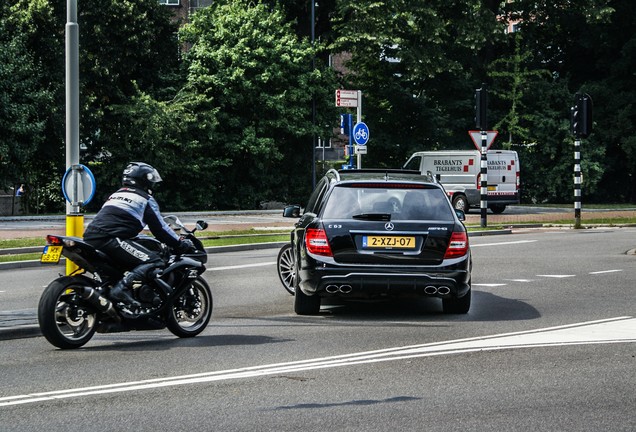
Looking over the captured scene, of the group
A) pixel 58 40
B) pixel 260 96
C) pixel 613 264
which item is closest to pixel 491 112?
pixel 260 96

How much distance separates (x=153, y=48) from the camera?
41.5m

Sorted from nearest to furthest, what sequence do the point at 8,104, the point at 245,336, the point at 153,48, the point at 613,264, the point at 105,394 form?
the point at 105,394 → the point at 245,336 → the point at 613,264 → the point at 8,104 → the point at 153,48

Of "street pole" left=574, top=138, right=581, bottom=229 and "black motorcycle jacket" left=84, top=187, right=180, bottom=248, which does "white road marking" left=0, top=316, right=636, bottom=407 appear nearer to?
"black motorcycle jacket" left=84, top=187, right=180, bottom=248

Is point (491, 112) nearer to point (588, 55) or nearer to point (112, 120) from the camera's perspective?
point (588, 55)

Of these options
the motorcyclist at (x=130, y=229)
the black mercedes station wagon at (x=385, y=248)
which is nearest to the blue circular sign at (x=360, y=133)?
the black mercedes station wagon at (x=385, y=248)

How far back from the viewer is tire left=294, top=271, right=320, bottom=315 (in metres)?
12.0

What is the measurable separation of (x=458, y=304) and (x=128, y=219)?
3830 mm

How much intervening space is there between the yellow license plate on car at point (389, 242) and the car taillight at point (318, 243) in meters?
0.38

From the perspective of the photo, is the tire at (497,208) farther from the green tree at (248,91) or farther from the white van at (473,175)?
the green tree at (248,91)

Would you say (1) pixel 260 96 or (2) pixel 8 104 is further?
(1) pixel 260 96

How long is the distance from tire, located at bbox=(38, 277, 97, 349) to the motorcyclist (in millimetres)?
300

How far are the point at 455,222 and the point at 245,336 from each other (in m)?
2.70

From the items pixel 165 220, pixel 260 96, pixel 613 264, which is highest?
pixel 260 96

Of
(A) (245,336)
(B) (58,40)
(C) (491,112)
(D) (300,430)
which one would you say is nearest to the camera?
(D) (300,430)
